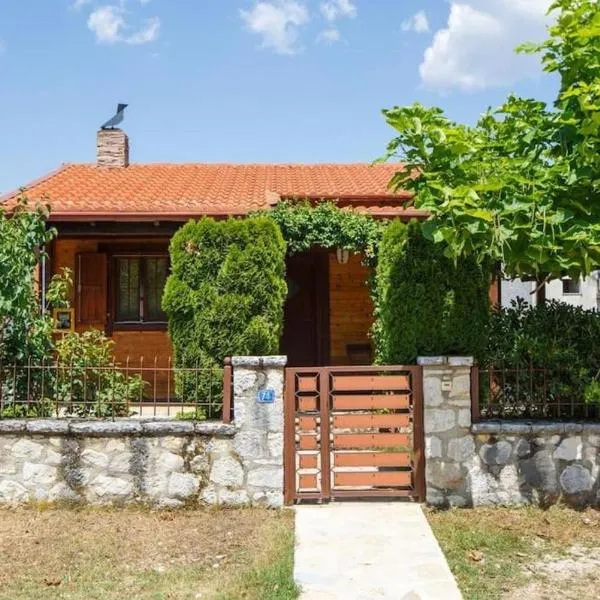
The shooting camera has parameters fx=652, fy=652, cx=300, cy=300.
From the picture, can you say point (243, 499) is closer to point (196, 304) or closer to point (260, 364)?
point (260, 364)

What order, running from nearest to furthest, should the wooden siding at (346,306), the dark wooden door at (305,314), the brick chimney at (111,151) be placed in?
the wooden siding at (346,306) < the dark wooden door at (305,314) < the brick chimney at (111,151)

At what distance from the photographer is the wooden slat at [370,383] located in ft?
20.2

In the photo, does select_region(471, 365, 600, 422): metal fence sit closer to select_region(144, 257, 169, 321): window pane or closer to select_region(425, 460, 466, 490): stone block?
select_region(425, 460, 466, 490): stone block

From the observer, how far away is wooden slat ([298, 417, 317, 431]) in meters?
6.53

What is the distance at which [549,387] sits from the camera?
6.30 meters

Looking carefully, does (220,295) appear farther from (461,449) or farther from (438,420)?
(461,449)

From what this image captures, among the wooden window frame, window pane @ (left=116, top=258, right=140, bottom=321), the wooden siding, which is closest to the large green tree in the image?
the wooden siding

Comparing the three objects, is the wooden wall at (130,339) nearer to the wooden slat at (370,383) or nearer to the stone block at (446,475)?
the wooden slat at (370,383)

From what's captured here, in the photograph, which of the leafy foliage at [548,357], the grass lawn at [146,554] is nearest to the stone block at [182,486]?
the grass lawn at [146,554]

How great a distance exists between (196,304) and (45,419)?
178cm

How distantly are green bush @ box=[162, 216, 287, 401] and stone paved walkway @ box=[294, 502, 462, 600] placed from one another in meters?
1.61

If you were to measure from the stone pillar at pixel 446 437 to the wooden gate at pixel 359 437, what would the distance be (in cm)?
10

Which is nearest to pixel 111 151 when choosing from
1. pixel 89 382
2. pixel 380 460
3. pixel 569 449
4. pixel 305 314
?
pixel 305 314

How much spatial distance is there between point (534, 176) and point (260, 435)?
11.0 feet
